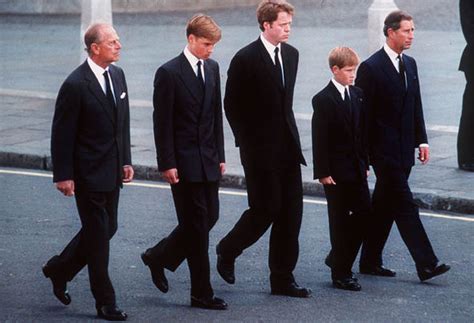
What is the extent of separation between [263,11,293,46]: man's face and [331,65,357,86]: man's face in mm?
413

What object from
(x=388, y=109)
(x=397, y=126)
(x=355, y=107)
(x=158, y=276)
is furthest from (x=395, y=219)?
(x=158, y=276)

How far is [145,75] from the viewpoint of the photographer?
19.8m

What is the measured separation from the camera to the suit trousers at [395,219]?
355 inches

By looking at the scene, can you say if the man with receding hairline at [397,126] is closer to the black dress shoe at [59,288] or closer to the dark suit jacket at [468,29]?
the black dress shoe at [59,288]

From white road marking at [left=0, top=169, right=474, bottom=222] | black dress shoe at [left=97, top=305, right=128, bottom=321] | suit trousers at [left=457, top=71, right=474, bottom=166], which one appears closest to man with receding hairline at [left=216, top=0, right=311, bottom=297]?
black dress shoe at [left=97, top=305, right=128, bottom=321]

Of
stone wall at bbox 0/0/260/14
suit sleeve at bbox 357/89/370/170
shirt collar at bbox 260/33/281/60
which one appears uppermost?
shirt collar at bbox 260/33/281/60

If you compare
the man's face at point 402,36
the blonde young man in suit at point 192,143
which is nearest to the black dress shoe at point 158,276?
the blonde young man in suit at point 192,143

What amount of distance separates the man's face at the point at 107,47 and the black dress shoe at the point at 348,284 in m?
1.99

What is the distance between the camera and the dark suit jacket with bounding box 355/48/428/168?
9023mm

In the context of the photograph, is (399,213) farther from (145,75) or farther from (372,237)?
(145,75)

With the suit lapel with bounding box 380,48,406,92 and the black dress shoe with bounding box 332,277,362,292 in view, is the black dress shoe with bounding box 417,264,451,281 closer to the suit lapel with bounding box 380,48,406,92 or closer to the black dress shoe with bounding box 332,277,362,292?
the black dress shoe with bounding box 332,277,362,292

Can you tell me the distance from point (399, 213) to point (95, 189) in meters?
2.10

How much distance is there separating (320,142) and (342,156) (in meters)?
0.16

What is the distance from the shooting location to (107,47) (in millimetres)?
8039
